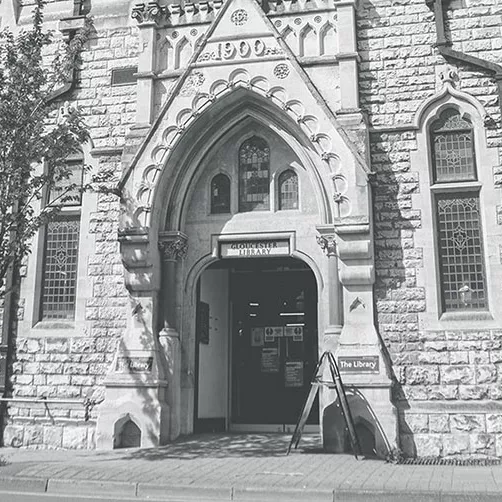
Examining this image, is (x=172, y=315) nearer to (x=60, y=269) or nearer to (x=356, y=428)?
(x=60, y=269)

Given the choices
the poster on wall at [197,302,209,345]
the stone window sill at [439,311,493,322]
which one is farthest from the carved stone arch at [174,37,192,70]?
the stone window sill at [439,311,493,322]

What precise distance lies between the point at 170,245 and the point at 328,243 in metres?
3.07

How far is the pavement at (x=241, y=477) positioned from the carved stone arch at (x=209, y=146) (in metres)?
4.40

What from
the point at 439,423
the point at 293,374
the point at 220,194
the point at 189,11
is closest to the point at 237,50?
the point at 189,11

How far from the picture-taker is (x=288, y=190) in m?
13.6

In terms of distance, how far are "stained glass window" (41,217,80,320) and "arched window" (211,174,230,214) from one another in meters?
2.89

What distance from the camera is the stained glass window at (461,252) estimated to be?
12.3 metres

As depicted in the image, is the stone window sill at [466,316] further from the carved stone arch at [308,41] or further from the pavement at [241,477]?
the carved stone arch at [308,41]

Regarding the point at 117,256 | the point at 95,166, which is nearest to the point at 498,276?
the point at 117,256

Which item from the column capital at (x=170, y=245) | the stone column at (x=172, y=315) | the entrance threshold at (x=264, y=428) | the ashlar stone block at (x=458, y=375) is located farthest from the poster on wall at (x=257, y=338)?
the ashlar stone block at (x=458, y=375)

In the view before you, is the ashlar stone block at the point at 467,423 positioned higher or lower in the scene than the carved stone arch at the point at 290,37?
lower

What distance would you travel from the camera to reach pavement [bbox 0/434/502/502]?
8.26m

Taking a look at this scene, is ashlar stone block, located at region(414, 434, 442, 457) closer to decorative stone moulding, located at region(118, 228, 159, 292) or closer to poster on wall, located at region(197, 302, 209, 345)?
poster on wall, located at region(197, 302, 209, 345)

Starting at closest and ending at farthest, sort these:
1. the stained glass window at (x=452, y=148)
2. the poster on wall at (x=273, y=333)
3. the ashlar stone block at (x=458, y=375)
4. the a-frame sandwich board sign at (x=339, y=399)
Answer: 1. the a-frame sandwich board sign at (x=339, y=399)
2. the ashlar stone block at (x=458, y=375)
3. the stained glass window at (x=452, y=148)
4. the poster on wall at (x=273, y=333)
